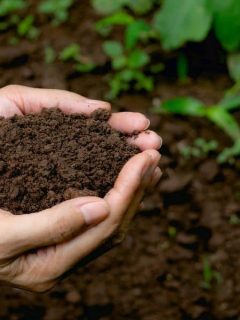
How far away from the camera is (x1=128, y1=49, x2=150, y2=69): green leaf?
2778mm

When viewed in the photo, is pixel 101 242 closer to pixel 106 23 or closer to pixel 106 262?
pixel 106 262

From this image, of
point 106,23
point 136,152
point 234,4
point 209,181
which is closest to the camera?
point 136,152

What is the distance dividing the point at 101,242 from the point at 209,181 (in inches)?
42.1

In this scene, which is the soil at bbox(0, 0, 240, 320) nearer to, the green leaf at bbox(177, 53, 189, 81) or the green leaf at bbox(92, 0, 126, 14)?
the green leaf at bbox(177, 53, 189, 81)

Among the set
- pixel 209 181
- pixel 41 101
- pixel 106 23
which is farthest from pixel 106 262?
pixel 106 23

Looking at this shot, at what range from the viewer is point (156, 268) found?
2.40 m

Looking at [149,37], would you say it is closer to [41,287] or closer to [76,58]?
[76,58]

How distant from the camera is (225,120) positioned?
8.37 feet

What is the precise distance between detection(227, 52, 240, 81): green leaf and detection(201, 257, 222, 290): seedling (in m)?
0.86

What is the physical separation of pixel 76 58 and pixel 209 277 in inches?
49.3

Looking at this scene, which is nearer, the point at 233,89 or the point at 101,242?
the point at 101,242

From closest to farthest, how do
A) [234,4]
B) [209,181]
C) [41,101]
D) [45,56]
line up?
[41,101] → [234,4] → [209,181] → [45,56]

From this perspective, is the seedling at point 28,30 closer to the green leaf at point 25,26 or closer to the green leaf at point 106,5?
the green leaf at point 25,26

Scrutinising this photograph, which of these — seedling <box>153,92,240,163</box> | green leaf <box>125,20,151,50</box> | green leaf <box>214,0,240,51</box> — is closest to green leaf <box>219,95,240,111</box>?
seedling <box>153,92,240,163</box>
